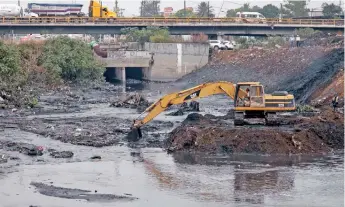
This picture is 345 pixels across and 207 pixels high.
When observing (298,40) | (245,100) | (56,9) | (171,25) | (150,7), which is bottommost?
(298,40)

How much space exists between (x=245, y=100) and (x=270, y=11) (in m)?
119

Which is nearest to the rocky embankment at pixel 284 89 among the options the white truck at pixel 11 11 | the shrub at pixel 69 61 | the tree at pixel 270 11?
the shrub at pixel 69 61

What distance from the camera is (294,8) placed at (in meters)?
150

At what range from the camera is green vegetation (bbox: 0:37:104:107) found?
1896 inches

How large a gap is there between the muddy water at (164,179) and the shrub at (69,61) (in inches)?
1241

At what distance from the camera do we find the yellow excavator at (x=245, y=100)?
31.8 meters

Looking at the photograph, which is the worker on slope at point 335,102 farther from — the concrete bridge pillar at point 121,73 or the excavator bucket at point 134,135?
the concrete bridge pillar at point 121,73

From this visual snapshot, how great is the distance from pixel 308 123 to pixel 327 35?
5269 centimetres

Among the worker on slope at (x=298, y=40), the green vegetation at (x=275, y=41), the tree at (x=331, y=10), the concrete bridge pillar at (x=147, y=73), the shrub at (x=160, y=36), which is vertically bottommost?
the concrete bridge pillar at (x=147, y=73)

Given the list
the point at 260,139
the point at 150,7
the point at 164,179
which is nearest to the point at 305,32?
the point at 260,139

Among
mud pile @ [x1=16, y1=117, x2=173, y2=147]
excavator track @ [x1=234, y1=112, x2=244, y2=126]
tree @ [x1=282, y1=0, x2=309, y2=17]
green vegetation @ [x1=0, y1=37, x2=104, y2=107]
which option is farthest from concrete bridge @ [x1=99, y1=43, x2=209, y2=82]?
tree @ [x1=282, y1=0, x2=309, y2=17]

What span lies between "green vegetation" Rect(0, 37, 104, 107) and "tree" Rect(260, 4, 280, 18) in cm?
7981

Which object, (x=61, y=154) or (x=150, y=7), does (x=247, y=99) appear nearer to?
(x=61, y=154)

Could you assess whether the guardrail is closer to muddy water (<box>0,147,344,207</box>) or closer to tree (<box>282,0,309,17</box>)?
tree (<box>282,0,309,17</box>)
